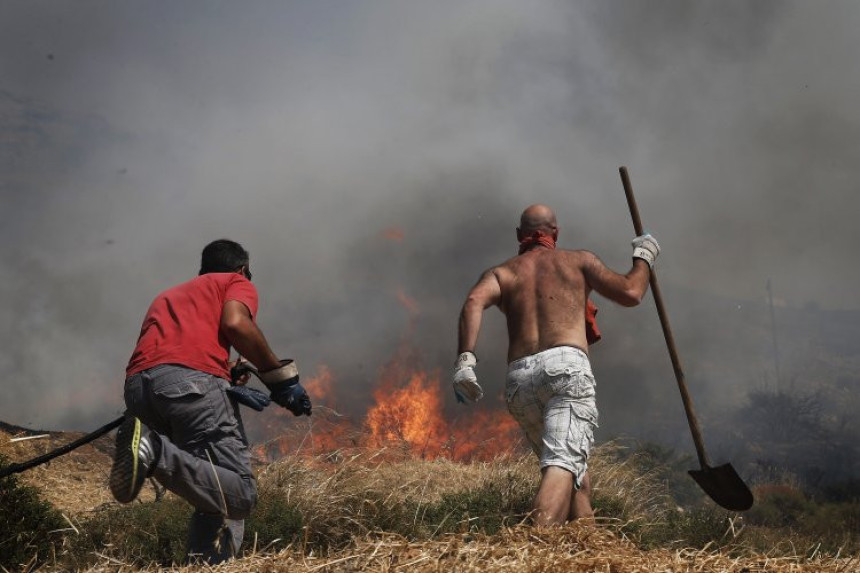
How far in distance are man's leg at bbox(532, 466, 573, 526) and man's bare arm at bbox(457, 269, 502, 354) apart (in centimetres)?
89

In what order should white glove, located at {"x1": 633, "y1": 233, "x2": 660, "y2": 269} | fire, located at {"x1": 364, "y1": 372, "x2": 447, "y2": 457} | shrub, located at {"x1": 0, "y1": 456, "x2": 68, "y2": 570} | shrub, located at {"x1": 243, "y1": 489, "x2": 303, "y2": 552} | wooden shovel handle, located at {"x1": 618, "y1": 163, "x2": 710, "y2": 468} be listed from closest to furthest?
shrub, located at {"x1": 0, "y1": 456, "x2": 68, "y2": 570}, white glove, located at {"x1": 633, "y1": 233, "x2": 660, "y2": 269}, shrub, located at {"x1": 243, "y1": 489, "x2": 303, "y2": 552}, wooden shovel handle, located at {"x1": 618, "y1": 163, "x2": 710, "y2": 468}, fire, located at {"x1": 364, "y1": 372, "x2": 447, "y2": 457}

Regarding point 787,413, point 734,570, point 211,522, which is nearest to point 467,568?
point 734,570

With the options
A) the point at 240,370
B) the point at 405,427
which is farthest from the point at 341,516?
the point at 405,427

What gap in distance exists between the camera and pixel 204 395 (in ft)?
13.9

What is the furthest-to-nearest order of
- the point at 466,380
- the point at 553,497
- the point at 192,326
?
the point at 466,380
the point at 192,326
the point at 553,497

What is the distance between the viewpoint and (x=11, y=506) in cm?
493

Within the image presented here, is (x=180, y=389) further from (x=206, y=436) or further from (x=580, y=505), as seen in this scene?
(x=580, y=505)

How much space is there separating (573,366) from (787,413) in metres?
28.2

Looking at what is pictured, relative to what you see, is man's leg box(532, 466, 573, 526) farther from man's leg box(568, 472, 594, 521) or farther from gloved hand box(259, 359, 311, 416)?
gloved hand box(259, 359, 311, 416)

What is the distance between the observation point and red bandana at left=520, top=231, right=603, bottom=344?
5.22 meters

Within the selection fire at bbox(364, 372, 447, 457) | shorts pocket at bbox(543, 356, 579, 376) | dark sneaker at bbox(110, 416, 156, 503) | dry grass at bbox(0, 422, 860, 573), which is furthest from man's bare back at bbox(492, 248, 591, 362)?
fire at bbox(364, 372, 447, 457)

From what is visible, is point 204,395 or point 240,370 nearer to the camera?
point 204,395

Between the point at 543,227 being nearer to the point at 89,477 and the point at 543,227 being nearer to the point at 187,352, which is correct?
the point at 187,352

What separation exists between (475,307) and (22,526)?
9.71 ft
